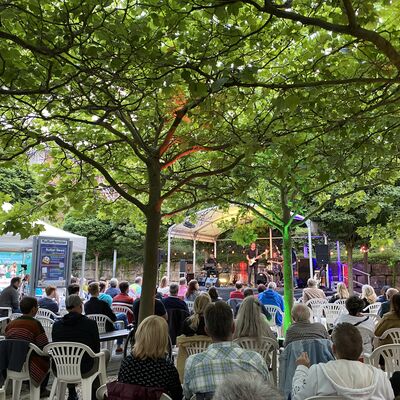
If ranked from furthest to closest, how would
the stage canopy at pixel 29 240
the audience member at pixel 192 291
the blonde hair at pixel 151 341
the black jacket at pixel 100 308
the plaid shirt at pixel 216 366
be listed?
the stage canopy at pixel 29 240, the audience member at pixel 192 291, the black jacket at pixel 100 308, the blonde hair at pixel 151 341, the plaid shirt at pixel 216 366

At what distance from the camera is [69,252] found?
31.8 ft

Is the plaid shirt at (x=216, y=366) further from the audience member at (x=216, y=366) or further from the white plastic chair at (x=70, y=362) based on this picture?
the white plastic chair at (x=70, y=362)

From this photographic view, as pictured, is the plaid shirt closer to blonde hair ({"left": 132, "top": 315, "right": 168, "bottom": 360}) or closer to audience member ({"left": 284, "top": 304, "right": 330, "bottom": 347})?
blonde hair ({"left": 132, "top": 315, "right": 168, "bottom": 360})

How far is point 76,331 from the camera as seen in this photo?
4.28m

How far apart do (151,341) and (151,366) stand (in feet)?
0.54

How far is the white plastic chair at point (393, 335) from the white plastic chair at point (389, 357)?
1.07 feet

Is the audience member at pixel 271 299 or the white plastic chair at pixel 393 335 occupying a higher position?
the audience member at pixel 271 299

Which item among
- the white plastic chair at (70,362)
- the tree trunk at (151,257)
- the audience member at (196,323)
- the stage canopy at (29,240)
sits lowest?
the white plastic chair at (70,362)

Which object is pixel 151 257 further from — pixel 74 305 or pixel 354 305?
pixel 354 305

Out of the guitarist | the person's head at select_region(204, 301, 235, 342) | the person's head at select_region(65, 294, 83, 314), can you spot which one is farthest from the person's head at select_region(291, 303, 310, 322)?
the guitarist

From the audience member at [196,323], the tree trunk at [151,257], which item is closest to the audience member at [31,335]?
the tree trunk at [151,257]

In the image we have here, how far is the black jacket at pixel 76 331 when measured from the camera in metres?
4.27

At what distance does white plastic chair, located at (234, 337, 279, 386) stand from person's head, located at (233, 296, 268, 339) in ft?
0.21

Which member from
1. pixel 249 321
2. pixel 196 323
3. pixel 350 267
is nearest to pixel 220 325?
pixel 249 321
